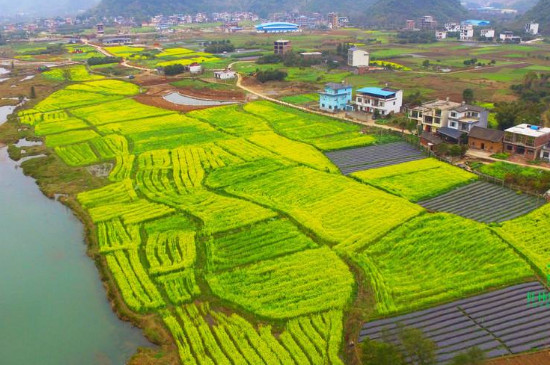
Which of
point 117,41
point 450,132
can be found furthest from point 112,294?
point 117,41

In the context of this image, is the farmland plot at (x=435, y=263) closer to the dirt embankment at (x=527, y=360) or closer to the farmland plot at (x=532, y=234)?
the farmland plot at (x=532, y=234)

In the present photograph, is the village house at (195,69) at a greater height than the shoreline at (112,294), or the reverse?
the village house at (195,69)

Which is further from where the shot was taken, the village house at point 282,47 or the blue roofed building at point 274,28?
the blue roofed building at point 274,28

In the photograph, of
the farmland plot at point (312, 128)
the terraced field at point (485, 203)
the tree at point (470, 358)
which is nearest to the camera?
the tree at point (470, 358)

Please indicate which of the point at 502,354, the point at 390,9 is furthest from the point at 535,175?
the point at 390,9

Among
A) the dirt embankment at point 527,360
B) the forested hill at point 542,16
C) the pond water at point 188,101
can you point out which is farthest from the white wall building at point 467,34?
the dirt embankment at point 527,360

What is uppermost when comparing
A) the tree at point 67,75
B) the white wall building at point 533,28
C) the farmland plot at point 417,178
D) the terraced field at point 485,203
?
the white wall building at point 533,28
